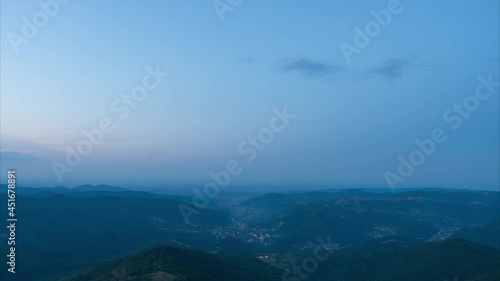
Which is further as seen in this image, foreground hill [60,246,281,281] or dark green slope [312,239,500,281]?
dark green slope [312,239,500,281]

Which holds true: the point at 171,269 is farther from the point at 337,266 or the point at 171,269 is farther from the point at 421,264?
the point at 421,264

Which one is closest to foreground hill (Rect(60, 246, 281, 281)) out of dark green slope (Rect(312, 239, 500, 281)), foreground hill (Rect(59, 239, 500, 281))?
foreground hill (Rect(59, 239, 500, 281))

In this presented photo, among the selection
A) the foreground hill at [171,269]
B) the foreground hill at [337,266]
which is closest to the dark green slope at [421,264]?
the foreground hill at [337,266]

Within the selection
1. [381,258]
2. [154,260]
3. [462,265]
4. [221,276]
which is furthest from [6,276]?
[462,265]

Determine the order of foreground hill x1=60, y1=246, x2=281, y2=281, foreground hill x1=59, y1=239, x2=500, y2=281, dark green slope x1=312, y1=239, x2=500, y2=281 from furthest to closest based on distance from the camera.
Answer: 1. dark green slope x1=312, y1=239, x2=500, y2=281
2. foreground hill x1=59, y1=239, x2=500, y2=281
3. foreground hill x1=60, y1=246, x2=281, y2=281

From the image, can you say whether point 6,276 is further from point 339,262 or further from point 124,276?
point 339,262

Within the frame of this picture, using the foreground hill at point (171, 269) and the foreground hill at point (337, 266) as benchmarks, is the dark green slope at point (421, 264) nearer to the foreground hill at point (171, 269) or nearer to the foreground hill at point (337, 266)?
the foreground hill at point (337, 266)

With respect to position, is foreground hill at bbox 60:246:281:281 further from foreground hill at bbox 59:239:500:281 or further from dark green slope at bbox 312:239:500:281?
dark green slope at bbox 312:239:500:281

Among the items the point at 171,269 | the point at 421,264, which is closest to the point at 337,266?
the point at 421,264
